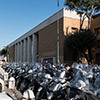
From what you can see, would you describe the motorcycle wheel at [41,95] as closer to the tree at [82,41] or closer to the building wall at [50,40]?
the tree at [82,41]

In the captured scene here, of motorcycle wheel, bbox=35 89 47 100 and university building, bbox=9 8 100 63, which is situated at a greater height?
university building, bbox=9 8 100 63

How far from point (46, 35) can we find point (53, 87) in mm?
28000

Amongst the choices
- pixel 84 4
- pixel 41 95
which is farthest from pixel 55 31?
pixel 41 95

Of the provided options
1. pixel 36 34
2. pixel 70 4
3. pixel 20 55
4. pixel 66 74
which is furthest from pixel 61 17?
pixel 20 55

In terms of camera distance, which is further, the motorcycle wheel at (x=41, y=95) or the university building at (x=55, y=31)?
the university building at (x=55, y=31)

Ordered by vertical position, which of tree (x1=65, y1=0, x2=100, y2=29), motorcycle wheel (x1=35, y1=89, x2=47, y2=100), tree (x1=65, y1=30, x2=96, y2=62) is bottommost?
motorcycle wheel (x1=35, y1=89, x2=47, y2=100)

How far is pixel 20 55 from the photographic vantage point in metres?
51.1

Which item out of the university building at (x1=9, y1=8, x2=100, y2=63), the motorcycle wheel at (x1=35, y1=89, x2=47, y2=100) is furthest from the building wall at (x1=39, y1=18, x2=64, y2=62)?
the motorcycle wheel at (x1=35, y1=89, x2=47, y2=100)

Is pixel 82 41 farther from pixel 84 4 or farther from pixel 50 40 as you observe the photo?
pixel 50 40

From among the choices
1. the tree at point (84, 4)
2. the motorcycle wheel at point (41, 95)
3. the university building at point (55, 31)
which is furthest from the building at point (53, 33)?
the motorcycle wheel at point (41, 95)

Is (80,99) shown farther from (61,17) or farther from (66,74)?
(61,17)

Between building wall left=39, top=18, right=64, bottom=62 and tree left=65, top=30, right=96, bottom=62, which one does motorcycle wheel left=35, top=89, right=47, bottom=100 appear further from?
building wall left=39, top=18, right=64, bottom=62

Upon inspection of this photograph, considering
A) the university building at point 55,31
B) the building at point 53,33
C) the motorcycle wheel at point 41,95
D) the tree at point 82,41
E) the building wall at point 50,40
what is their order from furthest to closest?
the building wall at point 50,40 < the building at point 53,33 < the university building at point 55,31 < the tree at point 82,41 < the motorcycle wheel at point 41,95

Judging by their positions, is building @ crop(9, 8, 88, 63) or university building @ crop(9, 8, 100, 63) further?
building @ crop(9, 8, 88, 63)
